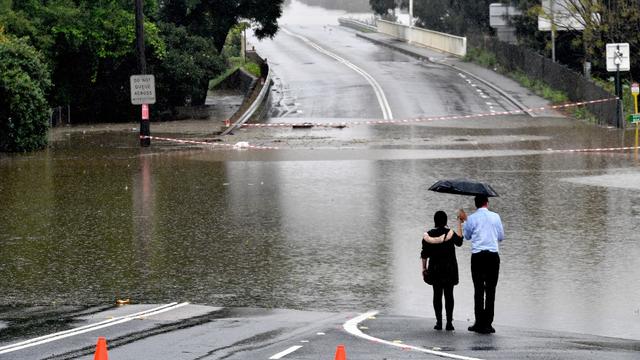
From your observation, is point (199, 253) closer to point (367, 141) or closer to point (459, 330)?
point (459, 330)

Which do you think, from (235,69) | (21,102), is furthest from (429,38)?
(21,102)

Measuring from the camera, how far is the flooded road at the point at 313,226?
583 inches

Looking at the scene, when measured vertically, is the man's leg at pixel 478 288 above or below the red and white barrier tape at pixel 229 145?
below

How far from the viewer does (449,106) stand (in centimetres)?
4712

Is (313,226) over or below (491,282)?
below

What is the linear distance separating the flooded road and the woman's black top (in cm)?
113

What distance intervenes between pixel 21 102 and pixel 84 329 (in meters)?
23.2

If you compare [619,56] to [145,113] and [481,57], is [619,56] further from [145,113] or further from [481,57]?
[481,57]

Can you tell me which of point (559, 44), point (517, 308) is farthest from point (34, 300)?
point (559, 44)

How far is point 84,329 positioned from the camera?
40.5ft

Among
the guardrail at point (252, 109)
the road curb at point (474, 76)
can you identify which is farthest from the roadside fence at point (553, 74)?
the guardrail at point (252, 109)

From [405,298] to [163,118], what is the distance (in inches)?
1291

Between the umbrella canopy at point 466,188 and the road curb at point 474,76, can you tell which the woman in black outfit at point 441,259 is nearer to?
the umbrella canopy at point 466,188

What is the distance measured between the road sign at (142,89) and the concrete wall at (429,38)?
32605 millimetres
